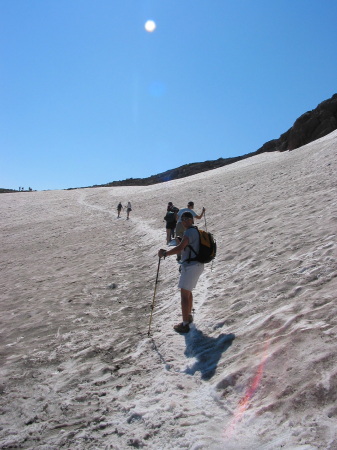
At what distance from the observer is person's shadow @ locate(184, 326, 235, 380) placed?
4727mm

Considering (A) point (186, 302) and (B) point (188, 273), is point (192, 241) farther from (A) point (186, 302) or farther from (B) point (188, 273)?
(A) point (186, 302)

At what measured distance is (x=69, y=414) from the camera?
13.9ft

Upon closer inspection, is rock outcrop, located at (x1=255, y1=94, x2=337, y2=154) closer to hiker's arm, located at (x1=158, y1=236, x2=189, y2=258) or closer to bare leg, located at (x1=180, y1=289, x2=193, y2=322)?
hiker's arm, located at (x1=158, y1=236, x2=189, y2=258)

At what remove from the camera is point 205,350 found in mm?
5246

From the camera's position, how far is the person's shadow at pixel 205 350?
4727 mm

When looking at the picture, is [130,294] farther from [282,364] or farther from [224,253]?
[282,364]

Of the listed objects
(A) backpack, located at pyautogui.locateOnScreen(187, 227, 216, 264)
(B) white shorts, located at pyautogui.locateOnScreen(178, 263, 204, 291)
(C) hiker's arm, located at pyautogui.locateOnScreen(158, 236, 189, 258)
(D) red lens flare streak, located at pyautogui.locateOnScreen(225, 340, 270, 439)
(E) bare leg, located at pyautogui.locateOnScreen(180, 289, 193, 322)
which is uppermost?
(C) hiker's arm, located at pyautogui.locateOnScreen(158, 236, 189, 258)

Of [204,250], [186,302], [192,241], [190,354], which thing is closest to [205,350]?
[190,354]

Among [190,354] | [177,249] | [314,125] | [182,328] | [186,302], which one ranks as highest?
[314,125]

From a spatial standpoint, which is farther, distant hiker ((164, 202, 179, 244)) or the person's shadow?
distant hiker ((164, 202, 179, 244))

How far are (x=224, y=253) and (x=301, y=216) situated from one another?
2.90 meters

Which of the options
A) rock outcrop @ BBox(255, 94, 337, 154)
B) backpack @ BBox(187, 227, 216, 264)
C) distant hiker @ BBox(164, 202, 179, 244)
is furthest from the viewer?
rock outcrop @ BBox(255, 94, 337, 154)

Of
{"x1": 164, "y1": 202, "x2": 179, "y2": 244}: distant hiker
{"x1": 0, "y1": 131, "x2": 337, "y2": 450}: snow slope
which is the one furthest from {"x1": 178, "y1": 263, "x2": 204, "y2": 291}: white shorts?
{"x1": 164, "y1": 202, "x2": 179, "y2": 244}: distant hiker

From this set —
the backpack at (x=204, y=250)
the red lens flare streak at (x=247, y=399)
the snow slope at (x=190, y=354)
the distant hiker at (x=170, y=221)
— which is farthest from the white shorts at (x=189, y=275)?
the distant hiker at (x=170, y=221)
